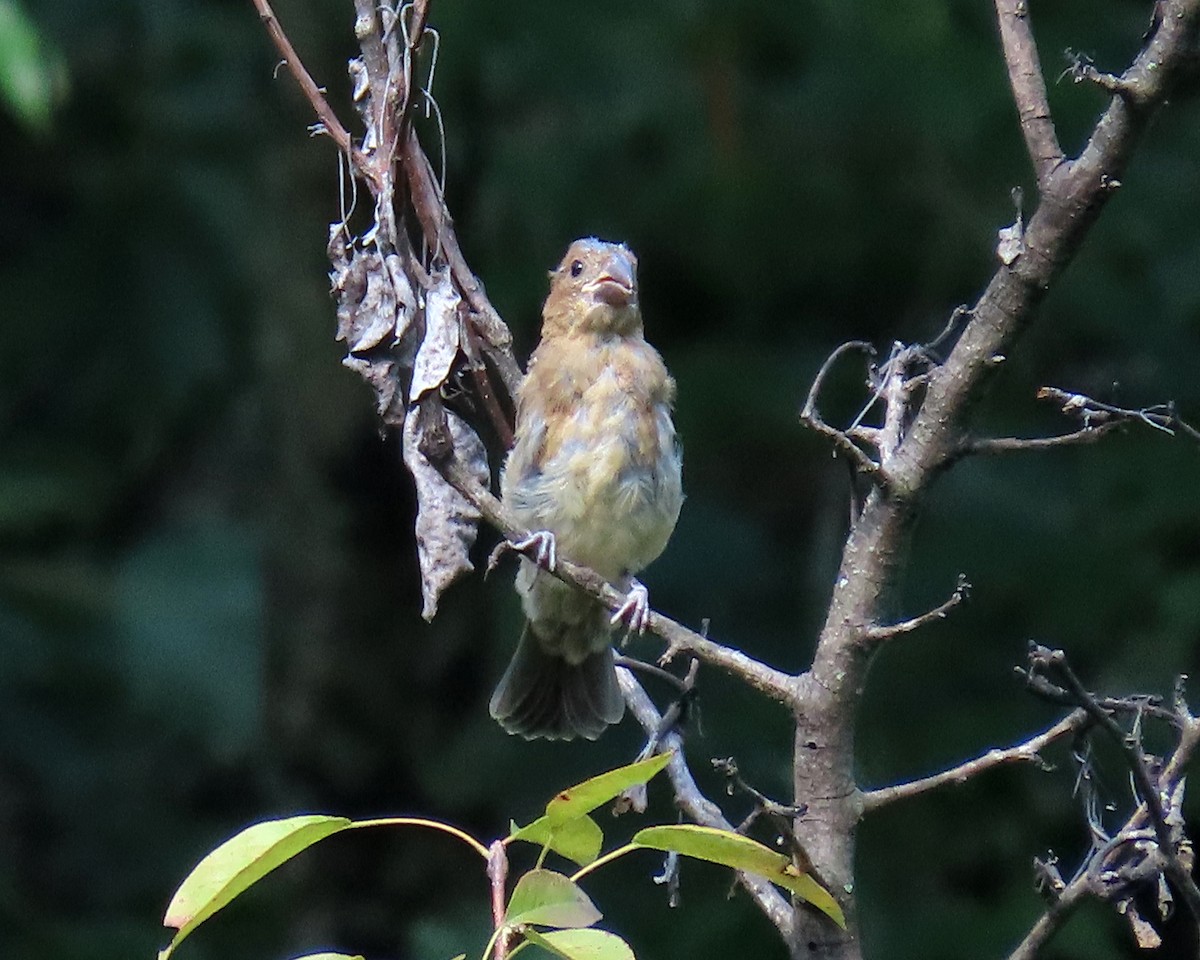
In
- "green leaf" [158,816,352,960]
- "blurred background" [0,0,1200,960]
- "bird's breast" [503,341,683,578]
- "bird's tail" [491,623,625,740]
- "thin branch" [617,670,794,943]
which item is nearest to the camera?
"green leaf" [158,816,352,960]

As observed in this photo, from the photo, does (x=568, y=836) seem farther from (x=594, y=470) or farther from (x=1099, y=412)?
(x=594, y=470)

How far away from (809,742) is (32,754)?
3.75 m

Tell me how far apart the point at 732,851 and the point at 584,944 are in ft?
0.60

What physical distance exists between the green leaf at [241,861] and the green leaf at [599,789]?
0.19m

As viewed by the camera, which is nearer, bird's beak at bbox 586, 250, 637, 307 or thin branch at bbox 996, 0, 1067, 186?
thin branch at bbox 996, 0, 1067, 186

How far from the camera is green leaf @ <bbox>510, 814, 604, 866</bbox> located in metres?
1.67

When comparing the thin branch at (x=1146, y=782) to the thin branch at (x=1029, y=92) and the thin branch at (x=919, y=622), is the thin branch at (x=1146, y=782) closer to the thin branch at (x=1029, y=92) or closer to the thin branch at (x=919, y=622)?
the thin branch at (x=919, y=622)

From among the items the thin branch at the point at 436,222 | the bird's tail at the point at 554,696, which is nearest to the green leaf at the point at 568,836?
→ the thin branch at the point at 436,222

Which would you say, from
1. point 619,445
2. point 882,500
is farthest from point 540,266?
point 882,500

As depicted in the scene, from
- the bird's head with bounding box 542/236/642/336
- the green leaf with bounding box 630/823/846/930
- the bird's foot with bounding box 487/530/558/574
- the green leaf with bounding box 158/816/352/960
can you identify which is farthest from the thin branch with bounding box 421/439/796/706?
the bird's head with bounding box 542/236/642/336

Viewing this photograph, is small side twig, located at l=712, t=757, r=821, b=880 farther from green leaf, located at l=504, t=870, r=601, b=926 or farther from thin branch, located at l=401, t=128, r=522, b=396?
thin branch, located at l=401, t=128, r=522, b=396

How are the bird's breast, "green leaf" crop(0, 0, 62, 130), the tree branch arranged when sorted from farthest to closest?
1. the bird's breast
2. "green leaf" crop(0, 0, 62, 130)
3. the tree branch

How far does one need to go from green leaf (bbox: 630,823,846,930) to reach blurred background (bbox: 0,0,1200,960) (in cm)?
274

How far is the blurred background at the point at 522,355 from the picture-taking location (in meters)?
4.79
